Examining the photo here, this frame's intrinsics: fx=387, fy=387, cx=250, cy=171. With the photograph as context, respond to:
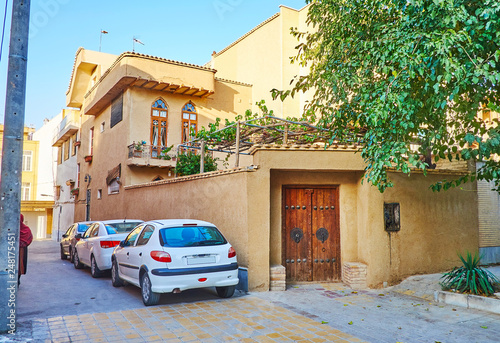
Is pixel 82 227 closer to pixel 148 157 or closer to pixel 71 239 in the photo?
pixel 71 239

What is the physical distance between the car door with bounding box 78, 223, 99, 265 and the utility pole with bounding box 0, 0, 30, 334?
17.0 feet

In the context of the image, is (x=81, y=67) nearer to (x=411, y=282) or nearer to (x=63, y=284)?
(x=63, y=284)

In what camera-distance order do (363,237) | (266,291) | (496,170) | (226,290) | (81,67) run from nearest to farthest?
(496,170)
(226,290)
(266,291)
(363,237)
(81,67)

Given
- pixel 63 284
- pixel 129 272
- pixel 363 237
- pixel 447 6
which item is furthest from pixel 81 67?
pixel 447 6

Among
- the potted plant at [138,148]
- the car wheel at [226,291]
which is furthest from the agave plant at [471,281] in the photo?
the potted plant at [138,148]

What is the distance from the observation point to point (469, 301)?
7129 millimetres

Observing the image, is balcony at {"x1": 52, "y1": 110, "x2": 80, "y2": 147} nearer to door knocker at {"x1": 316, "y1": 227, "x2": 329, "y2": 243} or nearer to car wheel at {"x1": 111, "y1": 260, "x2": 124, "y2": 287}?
car wheel at {"x1": 111, "y1": 260, "x2": 124, "y2": 287}

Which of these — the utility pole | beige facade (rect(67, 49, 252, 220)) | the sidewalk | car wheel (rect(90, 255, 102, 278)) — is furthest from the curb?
beige facade (rect(67, 49, 252, 220))

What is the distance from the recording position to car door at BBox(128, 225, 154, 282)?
303 inches

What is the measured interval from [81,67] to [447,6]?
2574 cm

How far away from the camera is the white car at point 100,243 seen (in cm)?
1018

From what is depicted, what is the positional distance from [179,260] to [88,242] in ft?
17.4

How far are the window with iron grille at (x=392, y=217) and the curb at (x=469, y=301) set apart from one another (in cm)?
185

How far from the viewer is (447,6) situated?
17.6 ft
